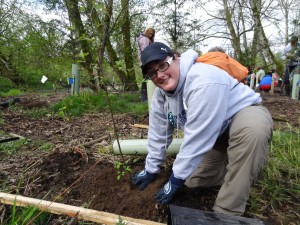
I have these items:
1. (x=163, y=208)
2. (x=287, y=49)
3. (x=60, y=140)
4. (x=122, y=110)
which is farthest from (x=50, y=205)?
(x=287, y=49)

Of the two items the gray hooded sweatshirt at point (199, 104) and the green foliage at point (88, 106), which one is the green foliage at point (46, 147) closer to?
the green foliage at point (88, 106)

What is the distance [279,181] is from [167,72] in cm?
141

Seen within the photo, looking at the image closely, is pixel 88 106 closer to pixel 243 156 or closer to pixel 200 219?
pixel 243 156

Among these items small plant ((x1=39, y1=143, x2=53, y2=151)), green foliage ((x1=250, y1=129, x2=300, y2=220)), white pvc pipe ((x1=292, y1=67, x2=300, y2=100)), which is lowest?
green foliage ((x1=250, y1=129, x2=300, y2=220))

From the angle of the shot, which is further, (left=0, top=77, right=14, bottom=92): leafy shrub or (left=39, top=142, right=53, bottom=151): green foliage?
(left=0, top=77, right=14, bottom=92): leafy shrub

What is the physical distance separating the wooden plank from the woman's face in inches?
30.9

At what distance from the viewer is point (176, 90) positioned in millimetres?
1755

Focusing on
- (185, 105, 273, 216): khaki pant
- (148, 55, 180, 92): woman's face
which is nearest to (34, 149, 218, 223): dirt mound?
(185, 105, 273, 216): khaki pant

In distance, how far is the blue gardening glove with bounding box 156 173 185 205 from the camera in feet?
5.78

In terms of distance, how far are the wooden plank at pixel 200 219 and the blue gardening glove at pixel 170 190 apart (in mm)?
408

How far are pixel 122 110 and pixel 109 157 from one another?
9.14ft

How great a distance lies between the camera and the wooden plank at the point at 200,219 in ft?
4.07

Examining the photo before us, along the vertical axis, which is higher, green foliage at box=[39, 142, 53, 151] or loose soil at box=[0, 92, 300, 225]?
green foliage at box=[39, 142, 53, 151]

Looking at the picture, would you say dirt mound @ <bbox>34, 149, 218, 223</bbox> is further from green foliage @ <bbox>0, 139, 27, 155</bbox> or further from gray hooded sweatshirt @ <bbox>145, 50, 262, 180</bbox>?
green foliage @ <bbox>0, 139, 27, 155</bbox>
